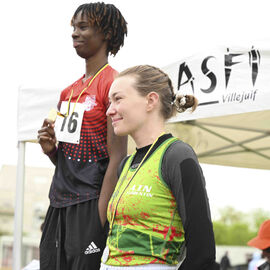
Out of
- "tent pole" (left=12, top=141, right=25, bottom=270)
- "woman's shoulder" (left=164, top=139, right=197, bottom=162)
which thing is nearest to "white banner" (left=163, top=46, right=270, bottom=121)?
"woman's shoulder" (left=164, top=139, right=197, bottom=162)

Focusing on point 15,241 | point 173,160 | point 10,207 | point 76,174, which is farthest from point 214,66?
point 10,207

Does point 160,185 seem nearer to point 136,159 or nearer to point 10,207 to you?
point 136,159

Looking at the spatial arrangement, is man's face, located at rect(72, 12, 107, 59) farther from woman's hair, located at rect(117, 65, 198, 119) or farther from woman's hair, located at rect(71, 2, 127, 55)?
woman's hair, located at rect(117, 65, 198, 119)

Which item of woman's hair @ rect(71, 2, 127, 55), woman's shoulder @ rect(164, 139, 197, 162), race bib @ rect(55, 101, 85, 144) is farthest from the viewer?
woman's hair @ rect(71, 2, 127, 55)

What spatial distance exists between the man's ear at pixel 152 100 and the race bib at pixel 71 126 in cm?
46

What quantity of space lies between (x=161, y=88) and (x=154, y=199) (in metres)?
0.42

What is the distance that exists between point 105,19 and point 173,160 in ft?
3.00

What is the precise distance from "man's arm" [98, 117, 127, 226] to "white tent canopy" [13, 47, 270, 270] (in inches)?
46.0

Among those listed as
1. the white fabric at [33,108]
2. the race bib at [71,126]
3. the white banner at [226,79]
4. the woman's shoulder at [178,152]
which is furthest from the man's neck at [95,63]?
the white fabric at [33,108]

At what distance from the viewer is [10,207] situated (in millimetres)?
57438

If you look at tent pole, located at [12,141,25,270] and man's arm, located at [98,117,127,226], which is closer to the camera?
man's arm, located at [98,117,127,226]

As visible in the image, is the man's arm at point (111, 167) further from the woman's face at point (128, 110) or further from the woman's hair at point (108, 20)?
the woman's hair at point (108, 20)

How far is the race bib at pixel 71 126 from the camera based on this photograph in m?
2.34

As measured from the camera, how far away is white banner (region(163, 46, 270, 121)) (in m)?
3.21
